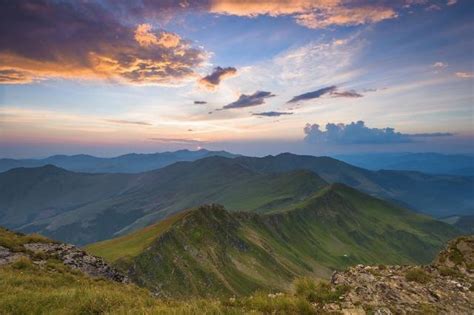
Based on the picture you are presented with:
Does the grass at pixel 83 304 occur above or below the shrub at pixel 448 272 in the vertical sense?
above

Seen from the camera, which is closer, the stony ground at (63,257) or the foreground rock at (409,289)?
the foreground rock at (409,289)

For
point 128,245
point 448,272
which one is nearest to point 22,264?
point 448,272

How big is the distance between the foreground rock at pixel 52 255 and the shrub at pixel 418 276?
22185 millimetres

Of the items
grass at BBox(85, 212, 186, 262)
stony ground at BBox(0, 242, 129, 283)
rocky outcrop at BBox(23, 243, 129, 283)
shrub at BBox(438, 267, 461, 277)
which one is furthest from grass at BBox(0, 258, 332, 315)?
grass at BBox(85, 212, 186, 262)

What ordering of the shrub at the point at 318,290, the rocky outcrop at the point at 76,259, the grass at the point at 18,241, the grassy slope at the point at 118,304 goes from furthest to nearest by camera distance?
the rocky outcrop at the point at 76,259 → the grass at the point at 18,241 → the shrub at the point at 318,290 → the grassy slope at the point at 118,304

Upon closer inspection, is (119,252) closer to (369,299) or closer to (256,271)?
(256,271)

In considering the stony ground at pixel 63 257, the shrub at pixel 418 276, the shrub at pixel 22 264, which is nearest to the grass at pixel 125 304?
the shrub at pixel 418 276

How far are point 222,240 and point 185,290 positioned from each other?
51833mm

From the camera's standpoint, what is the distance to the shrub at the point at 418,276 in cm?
1782

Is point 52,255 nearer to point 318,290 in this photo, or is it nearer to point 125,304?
point 125,304

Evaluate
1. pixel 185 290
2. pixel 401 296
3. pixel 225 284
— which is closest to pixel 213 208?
pixel 225 284

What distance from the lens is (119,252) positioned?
106625 mm

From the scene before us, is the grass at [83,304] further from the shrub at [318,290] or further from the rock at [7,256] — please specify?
the rock at [7,256]

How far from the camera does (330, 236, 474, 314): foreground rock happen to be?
46.1 feet
